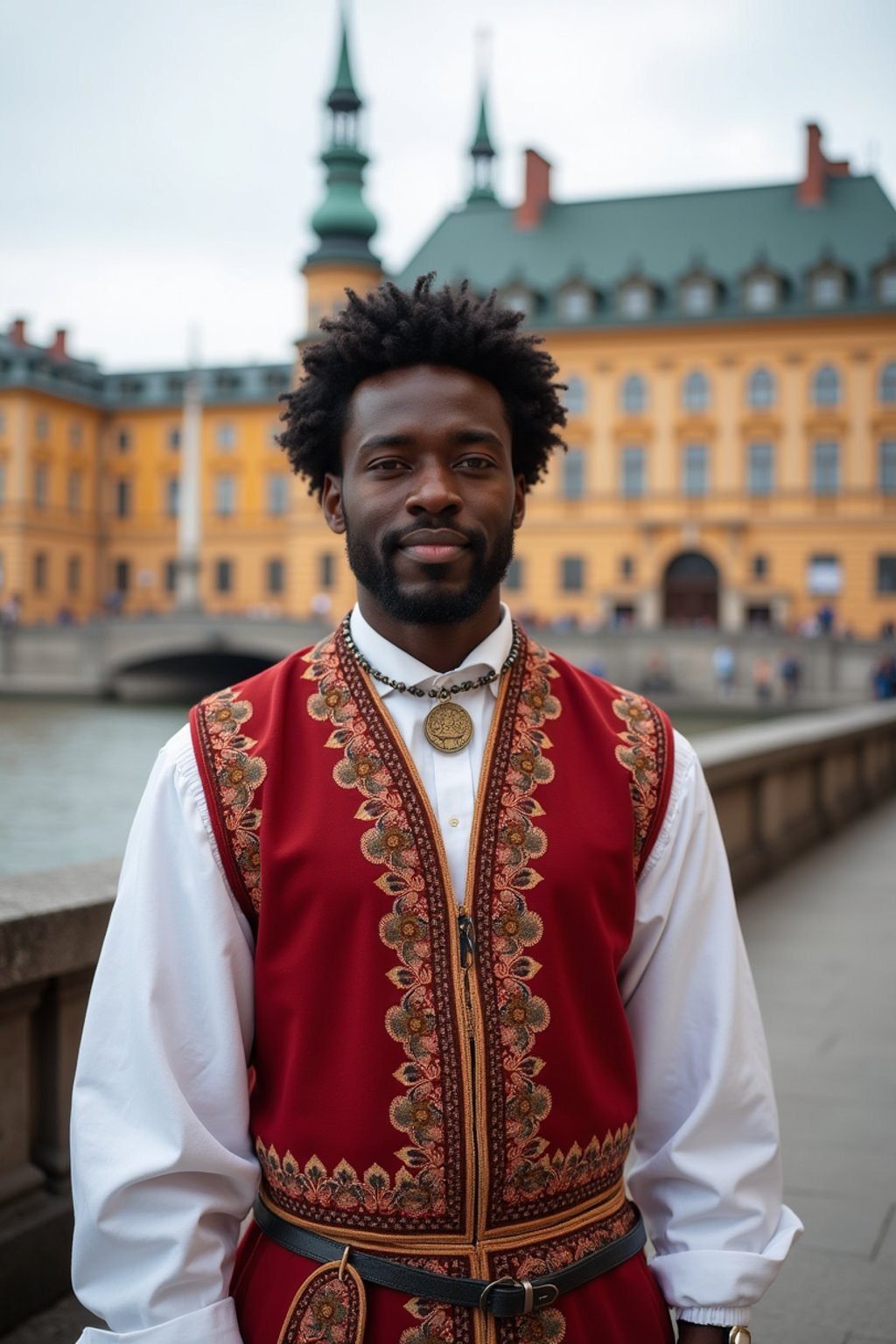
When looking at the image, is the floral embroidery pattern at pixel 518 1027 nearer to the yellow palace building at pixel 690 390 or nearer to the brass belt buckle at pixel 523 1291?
the brass belt buckle at pixel 523 1291

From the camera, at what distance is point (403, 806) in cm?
183

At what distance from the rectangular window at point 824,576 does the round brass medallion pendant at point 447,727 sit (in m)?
48.5

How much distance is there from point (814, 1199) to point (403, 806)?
2428 mm

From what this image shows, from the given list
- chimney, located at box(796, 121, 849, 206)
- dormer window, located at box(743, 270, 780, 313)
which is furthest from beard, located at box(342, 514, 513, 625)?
chimney, located at box(796, 121, 849, 206)

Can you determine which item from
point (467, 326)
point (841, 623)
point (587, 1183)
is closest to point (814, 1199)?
point (587, 1183)

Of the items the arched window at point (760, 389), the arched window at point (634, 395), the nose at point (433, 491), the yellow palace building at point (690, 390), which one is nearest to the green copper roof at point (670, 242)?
the yellow palace building at point (690, 390)

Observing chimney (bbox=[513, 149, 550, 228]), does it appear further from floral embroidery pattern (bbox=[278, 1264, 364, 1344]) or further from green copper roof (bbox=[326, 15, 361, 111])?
floral embroidery pattern (bbox=[278, 1264, 364, 1344])

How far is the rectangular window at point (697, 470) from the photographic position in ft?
168

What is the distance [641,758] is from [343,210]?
5247 centimetres

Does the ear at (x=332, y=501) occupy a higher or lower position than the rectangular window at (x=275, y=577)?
higher

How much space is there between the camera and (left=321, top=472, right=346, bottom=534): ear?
2061 millimetres

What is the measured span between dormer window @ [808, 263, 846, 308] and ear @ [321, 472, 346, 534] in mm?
50615

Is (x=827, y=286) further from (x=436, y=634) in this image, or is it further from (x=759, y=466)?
(x=436, y=634)

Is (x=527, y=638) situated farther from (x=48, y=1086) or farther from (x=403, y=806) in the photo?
(x=48, y=1086)
